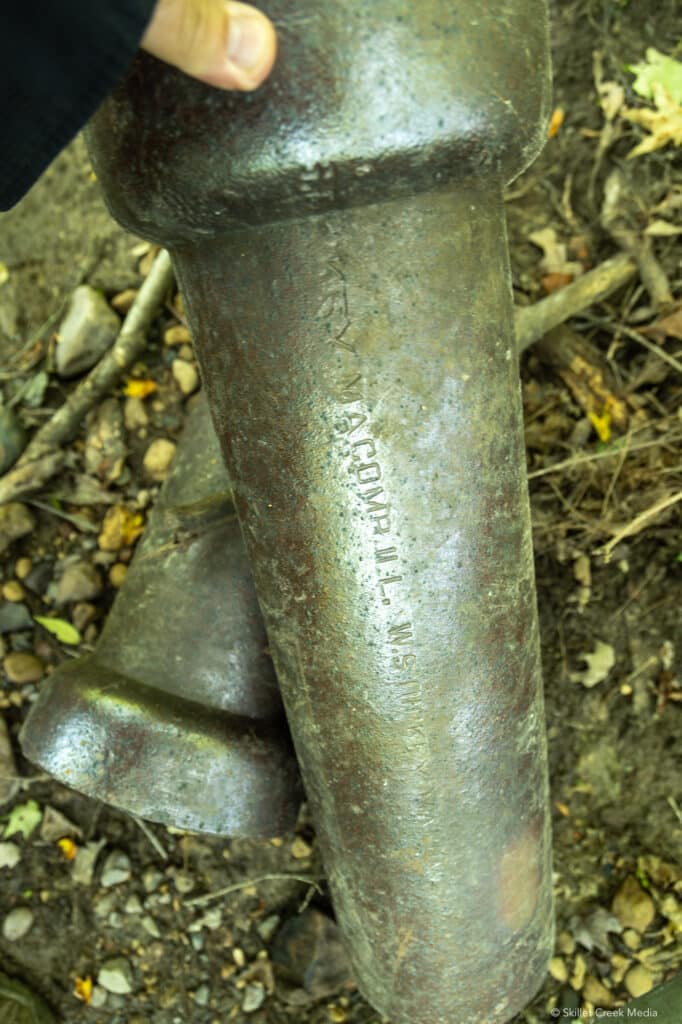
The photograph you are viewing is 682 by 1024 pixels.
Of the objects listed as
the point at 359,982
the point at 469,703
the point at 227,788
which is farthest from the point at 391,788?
the point at 359,982

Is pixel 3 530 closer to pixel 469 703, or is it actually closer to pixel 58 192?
pixel 58 192

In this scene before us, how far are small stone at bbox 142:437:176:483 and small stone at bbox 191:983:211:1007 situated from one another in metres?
1.27

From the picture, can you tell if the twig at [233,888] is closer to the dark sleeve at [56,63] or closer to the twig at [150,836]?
the twig at [150,836]

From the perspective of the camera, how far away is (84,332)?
7.43 ft

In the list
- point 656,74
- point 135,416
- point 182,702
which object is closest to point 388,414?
point 182,702

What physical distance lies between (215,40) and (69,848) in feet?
6.49

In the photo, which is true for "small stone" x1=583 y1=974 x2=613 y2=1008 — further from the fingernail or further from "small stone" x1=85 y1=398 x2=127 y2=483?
the fingernail

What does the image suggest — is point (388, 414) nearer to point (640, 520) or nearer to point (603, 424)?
point (640, 520)

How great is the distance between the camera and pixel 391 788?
4.09 ft

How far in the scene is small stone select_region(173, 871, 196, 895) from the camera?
218 cm

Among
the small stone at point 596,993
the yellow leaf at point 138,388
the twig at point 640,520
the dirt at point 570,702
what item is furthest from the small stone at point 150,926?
the twig at point 640,520

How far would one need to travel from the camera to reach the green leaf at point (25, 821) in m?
2.23

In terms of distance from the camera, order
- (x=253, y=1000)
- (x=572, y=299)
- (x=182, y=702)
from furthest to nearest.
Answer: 1. (x=253, y=1000)
2. (x=572, y=299)
3. (x=182, y=702)

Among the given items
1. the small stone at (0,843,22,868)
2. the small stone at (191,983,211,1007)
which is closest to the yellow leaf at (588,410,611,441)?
the small stone at (191,983,211,1007)
